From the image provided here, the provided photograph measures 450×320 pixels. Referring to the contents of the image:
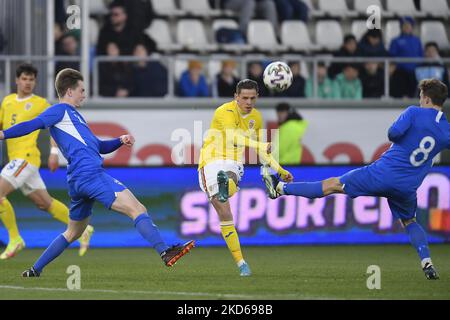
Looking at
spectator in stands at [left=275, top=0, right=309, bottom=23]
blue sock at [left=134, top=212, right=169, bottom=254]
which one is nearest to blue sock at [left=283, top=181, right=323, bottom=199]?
blue sock at [left=134, top=212, right=169, bottom=254]

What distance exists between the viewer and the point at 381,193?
37.1 ft

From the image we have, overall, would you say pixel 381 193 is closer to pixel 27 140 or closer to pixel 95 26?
pixel 27 140

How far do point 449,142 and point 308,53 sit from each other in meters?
10.9

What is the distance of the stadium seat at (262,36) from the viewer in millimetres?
21625

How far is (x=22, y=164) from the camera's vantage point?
14.7m

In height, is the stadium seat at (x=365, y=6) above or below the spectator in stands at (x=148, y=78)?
above

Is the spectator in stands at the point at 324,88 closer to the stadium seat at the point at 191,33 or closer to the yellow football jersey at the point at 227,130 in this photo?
the stadium seat at the point at 191,33

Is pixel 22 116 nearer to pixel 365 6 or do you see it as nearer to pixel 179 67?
pixel 179 67

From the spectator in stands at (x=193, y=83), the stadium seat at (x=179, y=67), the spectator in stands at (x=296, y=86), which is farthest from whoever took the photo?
the stadium seat at (x=179, y=67)

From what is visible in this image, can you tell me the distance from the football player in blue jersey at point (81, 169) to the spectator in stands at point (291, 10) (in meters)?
11.4

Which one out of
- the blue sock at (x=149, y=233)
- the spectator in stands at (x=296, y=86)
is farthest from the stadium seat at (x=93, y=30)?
the blue sock at (x=149, y=233)

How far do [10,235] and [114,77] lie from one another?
525cm

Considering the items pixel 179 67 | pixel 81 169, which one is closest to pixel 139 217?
pixel 81 169

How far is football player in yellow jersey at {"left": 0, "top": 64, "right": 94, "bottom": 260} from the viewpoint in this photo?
1456cm
